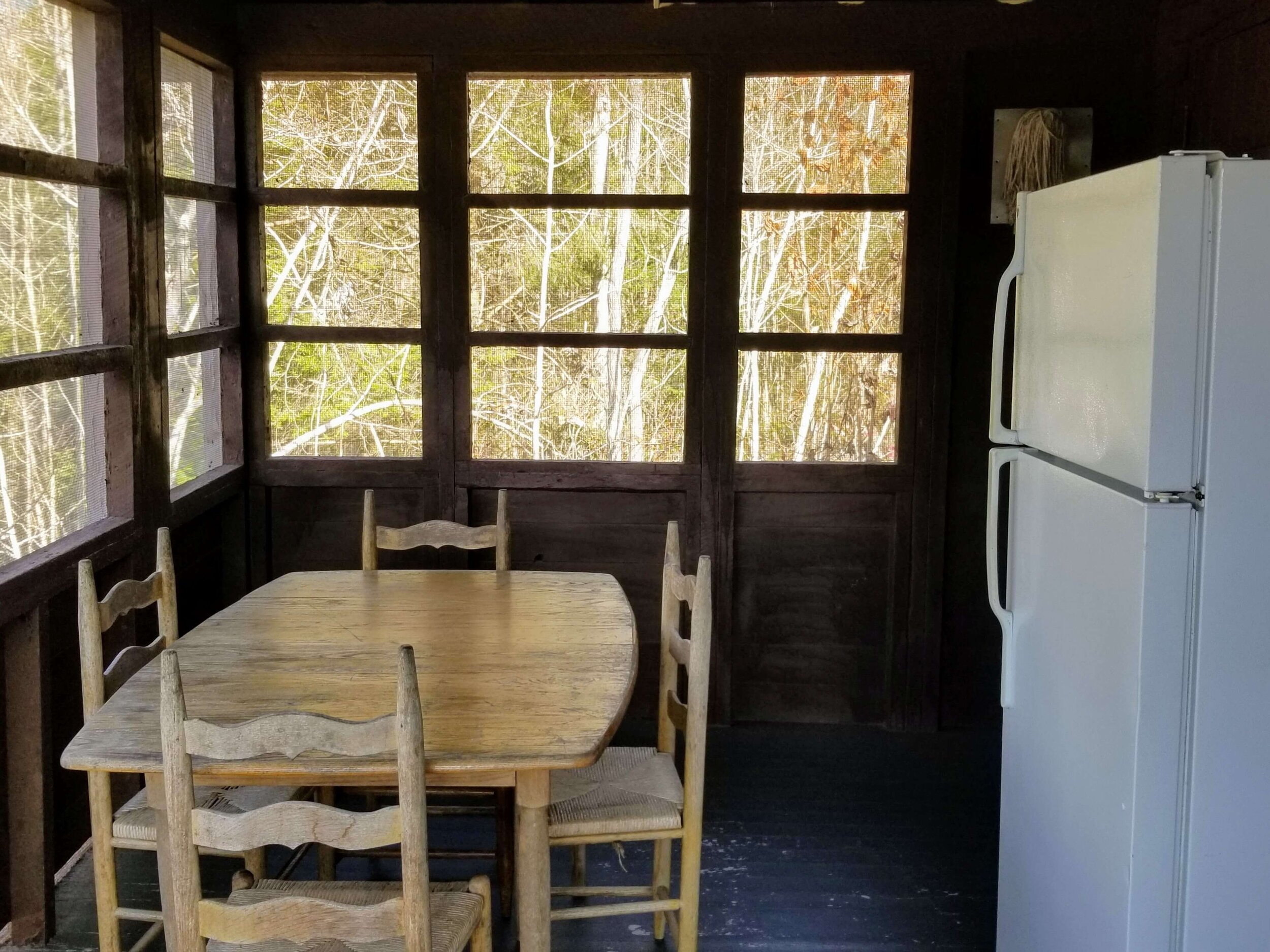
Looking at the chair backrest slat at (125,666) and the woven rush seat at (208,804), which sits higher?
the chair backrest slat at (125,666)

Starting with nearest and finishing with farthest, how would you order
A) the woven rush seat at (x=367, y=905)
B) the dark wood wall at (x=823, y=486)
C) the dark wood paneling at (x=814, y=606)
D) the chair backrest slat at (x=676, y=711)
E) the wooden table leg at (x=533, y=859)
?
1. the woven rush seat at (x=367, y=905)
2. the wooden table leg at (x=533, y=859)
3. the chair backrest slat at (x=676, y=711)
4. the dark wood wall at (x=823, y=486)
5. the dark wood paneling at (x=814, y=606)

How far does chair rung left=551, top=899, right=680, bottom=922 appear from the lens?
108 inches

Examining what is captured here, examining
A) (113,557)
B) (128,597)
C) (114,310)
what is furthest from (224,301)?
(128,597)

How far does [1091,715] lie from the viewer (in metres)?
2.29

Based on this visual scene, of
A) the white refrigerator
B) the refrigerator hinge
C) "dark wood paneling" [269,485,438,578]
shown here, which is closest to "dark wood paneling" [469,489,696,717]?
"dark wood paneling" [269,485,438,578]

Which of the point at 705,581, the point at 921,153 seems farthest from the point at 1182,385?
the point at 921,153

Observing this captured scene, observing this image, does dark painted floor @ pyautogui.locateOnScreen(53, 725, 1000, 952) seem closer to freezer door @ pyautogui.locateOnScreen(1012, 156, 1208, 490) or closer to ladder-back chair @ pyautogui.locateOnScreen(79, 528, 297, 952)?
ladder-back chair @ pyautogui.locateOnScreen(79, 528, 297, 952)

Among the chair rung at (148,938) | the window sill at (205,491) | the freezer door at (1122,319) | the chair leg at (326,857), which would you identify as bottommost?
the chair rung at (148,938)

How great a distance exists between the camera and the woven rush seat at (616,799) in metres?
2.67

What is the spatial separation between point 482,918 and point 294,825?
20.8 inches

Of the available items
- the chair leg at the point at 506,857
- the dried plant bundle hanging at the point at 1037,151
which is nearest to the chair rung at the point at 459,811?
the chair leg at the point at 506,857

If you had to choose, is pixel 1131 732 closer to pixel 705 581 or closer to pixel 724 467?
pixel 705 581

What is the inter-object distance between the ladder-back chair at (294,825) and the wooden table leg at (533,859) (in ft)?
1.08

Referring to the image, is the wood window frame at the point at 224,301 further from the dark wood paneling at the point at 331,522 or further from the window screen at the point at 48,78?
the window screen at the point at 48,78
